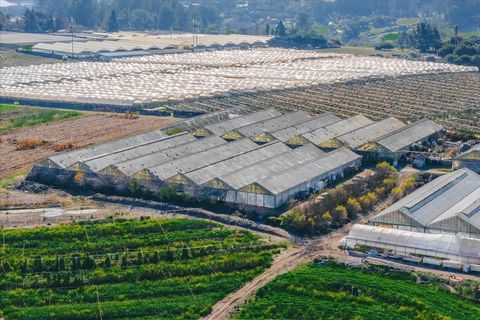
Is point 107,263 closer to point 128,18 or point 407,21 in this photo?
point 128,18

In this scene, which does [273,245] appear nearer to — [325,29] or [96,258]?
[96,258]

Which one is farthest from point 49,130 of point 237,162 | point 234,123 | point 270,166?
point 270,166

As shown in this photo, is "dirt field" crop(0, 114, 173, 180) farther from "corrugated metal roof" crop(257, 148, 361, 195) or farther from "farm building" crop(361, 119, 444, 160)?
"farm building" crop(361, 119, 444, 160)

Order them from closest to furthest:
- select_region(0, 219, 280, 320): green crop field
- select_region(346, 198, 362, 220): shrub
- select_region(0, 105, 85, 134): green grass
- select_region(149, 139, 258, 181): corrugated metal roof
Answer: select_region(0, 219, 280, 320): green crop field
select_region(346, 198, 362, 220): shrub
select_region(149, 139, 258, 181): corrugated metal roof
select_region(0, 105, 85, 134): green grass

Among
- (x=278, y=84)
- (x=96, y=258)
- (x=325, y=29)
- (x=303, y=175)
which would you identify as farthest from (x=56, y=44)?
(x=96, y=258)

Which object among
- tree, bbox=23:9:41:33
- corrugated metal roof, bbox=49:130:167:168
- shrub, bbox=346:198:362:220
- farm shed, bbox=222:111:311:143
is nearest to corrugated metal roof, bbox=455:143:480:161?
shrub, bbox=346:198:362:220
